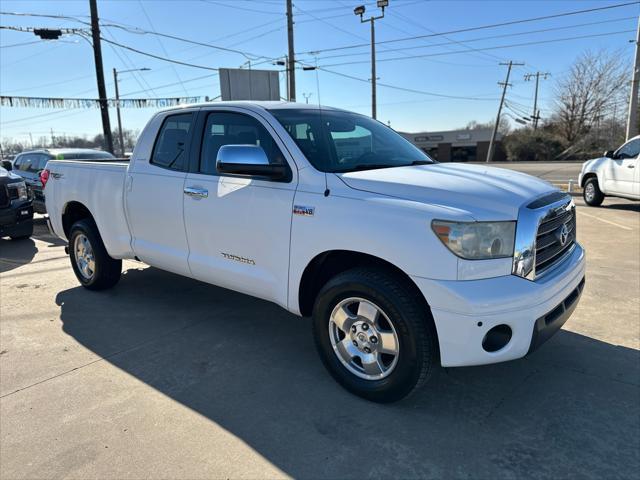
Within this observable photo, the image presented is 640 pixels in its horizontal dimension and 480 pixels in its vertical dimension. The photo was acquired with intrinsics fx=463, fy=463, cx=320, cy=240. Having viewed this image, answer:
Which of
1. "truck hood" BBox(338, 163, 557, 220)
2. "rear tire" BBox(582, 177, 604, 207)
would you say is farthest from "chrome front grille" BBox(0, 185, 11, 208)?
"rear tire" BBox(582, 177, 604, 207)

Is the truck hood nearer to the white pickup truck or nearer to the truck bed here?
the white pickup truck

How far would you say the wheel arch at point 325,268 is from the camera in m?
2.94

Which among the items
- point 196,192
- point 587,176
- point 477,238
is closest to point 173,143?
point 196,192

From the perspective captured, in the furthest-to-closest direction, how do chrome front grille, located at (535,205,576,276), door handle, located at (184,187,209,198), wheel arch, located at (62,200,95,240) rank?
wheel arch, located at (62,200,95,240), door handle, located at (184,187,209,198), chrome front grille, located at (535,205,576,276)

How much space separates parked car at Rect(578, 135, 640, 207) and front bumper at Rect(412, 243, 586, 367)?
9568 mm

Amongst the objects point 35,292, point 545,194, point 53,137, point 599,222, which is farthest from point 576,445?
point 53,137

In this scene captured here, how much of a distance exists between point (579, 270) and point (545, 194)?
61 centimetres

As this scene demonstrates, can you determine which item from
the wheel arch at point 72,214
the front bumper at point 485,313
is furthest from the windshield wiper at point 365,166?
the wheel arch at point 72,214

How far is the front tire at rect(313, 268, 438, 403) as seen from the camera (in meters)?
2.70

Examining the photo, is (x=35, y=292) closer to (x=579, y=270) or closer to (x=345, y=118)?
(x=345, y=118)

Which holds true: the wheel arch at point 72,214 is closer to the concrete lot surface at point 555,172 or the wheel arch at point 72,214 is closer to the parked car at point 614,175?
the parked car at point 614,175

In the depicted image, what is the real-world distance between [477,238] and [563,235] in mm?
998

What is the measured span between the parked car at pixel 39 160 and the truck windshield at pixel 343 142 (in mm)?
8406

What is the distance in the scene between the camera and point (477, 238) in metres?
2.55
